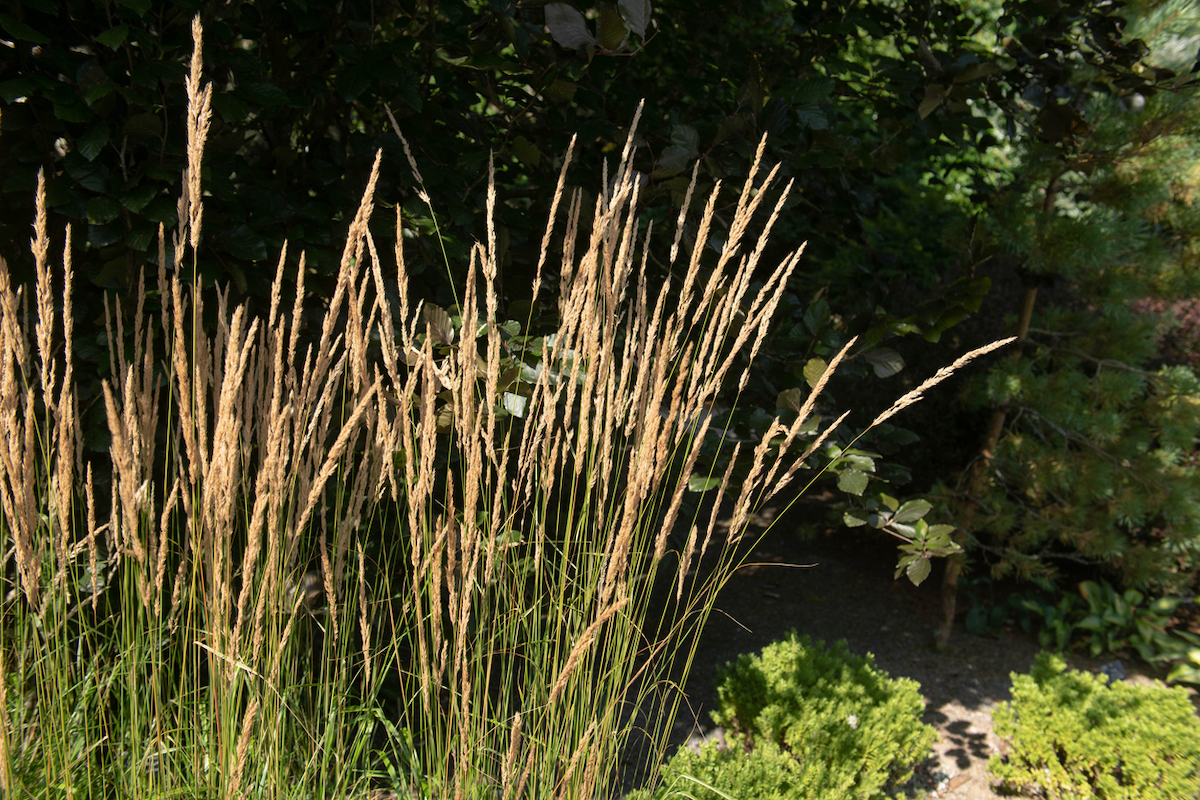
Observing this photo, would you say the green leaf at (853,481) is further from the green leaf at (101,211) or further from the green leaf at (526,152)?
the green leaf at (101,211)

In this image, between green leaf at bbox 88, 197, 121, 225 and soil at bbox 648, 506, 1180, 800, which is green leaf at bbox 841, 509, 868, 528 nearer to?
soil at bbox 648, 506, 1180, 800

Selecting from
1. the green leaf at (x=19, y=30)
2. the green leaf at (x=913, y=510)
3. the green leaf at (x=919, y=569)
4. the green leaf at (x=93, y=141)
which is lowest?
the green leaf at (x=919, y=569)

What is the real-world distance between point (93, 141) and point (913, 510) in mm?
1896

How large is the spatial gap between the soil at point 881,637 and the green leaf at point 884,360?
2.84ft

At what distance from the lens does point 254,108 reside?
1855 mm

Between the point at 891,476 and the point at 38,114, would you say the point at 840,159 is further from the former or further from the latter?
the point at 38,114

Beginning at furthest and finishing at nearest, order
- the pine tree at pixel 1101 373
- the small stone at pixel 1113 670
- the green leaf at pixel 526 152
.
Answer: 1. the small stone at pixel 1113 670
2. the pine tree at pixel 1101 373
3. the green leaf at pixel 526 152

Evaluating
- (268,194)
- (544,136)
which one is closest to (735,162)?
(544,136)

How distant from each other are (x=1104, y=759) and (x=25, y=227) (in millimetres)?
2985

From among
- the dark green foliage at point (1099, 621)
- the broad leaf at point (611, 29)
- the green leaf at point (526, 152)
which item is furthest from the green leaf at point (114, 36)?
the dark green foliage at point (1099, 621)

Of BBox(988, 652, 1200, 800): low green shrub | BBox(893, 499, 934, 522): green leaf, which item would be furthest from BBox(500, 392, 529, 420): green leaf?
BBox(988, 652, 1200, 800): low green shrub

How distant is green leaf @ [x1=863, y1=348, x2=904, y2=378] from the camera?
71.4 inches

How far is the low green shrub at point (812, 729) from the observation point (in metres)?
1.79

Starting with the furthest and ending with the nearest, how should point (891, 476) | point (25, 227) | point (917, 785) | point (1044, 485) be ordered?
point (1044, 485) → point (917, 785) → point (891, 476) → point (25, 227)
